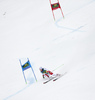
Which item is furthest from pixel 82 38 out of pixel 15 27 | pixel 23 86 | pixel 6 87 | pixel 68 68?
pixel 15 27

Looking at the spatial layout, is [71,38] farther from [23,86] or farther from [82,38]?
[23,86]

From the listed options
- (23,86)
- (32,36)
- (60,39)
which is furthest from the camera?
(32,36)

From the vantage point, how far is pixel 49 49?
5.60 meters

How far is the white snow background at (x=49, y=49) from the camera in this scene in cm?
333

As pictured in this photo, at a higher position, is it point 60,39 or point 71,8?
point 71,8

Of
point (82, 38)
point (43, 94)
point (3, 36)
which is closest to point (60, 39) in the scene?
point (82, 38)

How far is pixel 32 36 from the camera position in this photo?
273 inches

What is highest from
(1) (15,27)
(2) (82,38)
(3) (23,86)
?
(1) (15,27)

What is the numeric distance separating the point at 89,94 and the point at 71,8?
18.6ft

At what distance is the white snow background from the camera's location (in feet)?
10.9

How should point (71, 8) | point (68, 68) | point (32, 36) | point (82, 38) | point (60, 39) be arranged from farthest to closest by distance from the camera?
point (71, 8) → point (32, 36) → point (60, 39) → point (82, 38) → point (68, 68)

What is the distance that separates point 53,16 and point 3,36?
103 inches

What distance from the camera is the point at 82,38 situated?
5.29 m

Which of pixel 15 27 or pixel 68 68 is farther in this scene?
pixel 15 27
